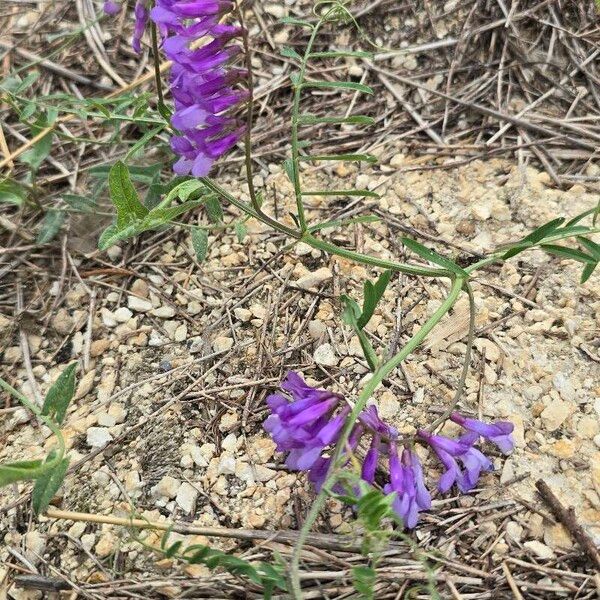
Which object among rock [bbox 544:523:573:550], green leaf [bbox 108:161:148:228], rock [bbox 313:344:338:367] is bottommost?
rock [bbox 544:523:573:550]

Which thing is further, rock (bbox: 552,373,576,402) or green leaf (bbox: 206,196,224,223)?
green leaf (bbox: 206,196,224,223)

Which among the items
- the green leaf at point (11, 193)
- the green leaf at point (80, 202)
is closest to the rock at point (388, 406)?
the green leaf at point (80, 202)

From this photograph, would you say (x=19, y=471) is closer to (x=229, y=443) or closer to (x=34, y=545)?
(x=34, y=545)

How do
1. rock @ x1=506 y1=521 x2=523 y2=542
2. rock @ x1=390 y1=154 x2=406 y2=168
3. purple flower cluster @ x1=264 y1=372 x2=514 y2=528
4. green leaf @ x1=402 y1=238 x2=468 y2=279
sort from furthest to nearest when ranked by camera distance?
rock @ x1=390 y1=154 x2=406 y2=168, green leaf @ x1=402 y1=238 x2=468 y2=279, rock @ x1=506 y1=521 x2=523 y2=542, purple flower cluster @ x1=264 y1=372 x2=514 y2=528

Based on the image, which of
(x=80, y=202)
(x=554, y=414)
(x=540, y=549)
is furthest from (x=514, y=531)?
(x=80, y=202)

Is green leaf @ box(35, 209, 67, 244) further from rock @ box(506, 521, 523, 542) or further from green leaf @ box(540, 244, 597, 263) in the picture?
Answer: rock @ box(506, 521, 523, 542)

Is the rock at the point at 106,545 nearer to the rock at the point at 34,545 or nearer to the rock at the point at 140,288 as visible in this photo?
the rock at the point at 34,545

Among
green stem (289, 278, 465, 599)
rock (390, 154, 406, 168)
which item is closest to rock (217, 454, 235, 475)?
green stem (289, 278, 465, 599)
